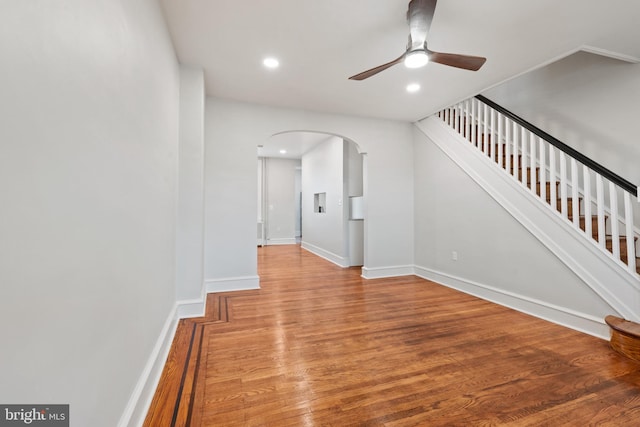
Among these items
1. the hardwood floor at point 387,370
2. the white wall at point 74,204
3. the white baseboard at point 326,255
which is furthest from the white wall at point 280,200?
the white wall at point 74,204

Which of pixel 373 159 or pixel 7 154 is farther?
pixel 373 159

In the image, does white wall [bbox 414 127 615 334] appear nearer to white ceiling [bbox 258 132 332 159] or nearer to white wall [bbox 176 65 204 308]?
white ceiling [bbox 258 132 332 159]

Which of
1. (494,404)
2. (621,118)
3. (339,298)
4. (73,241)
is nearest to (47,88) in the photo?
(73,241)

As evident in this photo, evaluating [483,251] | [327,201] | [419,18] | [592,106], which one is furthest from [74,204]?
[327,201]

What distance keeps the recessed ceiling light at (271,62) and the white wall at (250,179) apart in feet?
3.85

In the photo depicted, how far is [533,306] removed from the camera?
322 cm

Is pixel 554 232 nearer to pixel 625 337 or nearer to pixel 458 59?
pixel 625 337

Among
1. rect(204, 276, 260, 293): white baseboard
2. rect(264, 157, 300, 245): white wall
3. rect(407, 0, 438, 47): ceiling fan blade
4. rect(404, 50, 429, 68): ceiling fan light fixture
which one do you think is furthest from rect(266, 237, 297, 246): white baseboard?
rect(407, 0, 438, 47): ceiling fan blade

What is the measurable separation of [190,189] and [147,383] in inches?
78.3

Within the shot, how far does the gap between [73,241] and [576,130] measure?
4.98 m

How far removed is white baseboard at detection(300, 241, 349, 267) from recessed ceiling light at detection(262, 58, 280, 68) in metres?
3.80

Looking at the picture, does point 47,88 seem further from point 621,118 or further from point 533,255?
point 621,118

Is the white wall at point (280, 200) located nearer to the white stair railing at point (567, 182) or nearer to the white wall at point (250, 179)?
the white wall at point (250, 179)

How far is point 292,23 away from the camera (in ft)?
7.90
